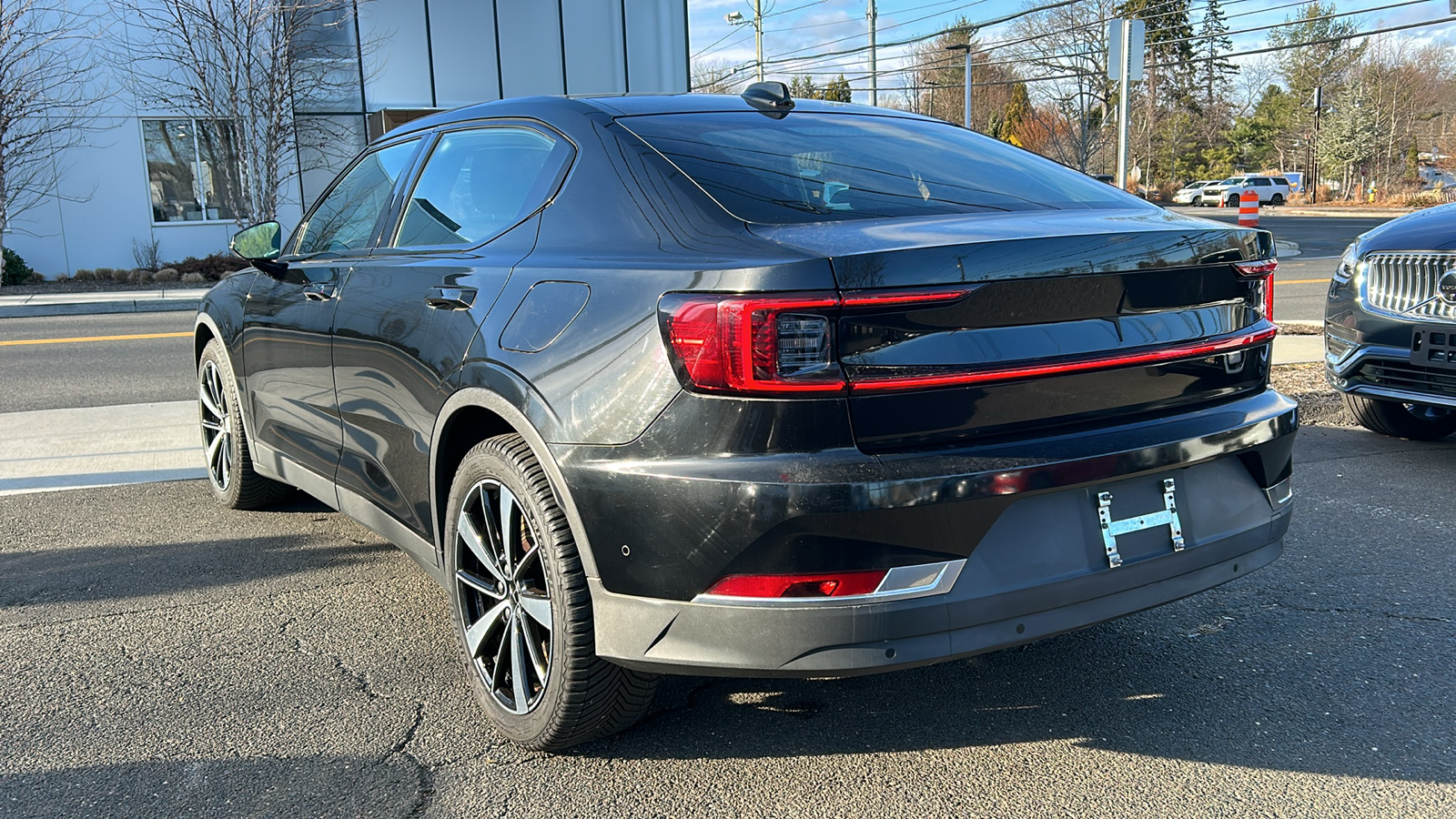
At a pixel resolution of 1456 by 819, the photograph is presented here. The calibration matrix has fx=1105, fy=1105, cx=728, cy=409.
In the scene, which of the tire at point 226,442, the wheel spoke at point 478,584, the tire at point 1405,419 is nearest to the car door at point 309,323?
the tire at point 226,442

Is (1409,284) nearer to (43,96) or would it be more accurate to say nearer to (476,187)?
(476,187)

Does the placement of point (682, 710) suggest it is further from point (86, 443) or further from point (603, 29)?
point (603, 29)

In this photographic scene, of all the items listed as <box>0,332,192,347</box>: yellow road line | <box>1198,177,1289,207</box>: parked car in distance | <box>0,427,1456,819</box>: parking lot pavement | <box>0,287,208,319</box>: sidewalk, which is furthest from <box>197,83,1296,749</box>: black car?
<box>1198,177,1289,207</box>: parked car in distance

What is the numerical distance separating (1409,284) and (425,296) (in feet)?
15.4

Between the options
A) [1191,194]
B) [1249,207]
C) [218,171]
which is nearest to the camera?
[1249,207]

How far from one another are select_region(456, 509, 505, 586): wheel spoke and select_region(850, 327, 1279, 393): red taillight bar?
3.87 feet

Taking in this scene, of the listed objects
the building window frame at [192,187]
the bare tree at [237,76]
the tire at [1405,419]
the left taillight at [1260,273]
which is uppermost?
the bare tree at [237,76]

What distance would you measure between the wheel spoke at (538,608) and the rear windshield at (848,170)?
1.04m

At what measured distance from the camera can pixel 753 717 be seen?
2984 mm

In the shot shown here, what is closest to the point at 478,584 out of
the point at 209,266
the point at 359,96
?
the point at 209,266

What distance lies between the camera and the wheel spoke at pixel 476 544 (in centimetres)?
290

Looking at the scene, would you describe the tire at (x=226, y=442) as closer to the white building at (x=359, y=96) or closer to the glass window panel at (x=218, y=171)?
the white building at (x=359, y=96)

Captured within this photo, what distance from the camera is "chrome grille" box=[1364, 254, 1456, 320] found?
5.16m

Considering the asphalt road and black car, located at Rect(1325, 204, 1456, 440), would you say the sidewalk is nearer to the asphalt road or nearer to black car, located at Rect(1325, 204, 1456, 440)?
the asphalt road
